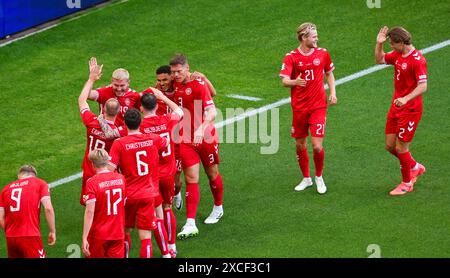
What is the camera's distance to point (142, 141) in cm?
1212

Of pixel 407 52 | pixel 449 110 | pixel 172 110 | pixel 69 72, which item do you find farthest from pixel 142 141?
pixel 69 72

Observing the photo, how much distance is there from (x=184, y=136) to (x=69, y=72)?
677 centimetres

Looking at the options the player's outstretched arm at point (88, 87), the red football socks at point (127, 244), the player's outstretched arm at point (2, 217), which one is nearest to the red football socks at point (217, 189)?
the red football socks at point (127, 244)

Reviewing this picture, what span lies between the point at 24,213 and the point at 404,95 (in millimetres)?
5374

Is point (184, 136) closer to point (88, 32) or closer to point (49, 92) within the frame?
point (49, 92)

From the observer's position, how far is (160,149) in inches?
493

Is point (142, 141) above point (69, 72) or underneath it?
underneath

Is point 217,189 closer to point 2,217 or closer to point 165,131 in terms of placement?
point 165,131

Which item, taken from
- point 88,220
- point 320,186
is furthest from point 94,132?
point 320,186

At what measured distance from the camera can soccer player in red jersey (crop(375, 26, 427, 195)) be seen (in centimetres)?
1391

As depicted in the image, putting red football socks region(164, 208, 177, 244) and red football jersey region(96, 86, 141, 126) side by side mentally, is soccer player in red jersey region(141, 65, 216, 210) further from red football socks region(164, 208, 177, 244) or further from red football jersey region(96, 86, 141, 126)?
red football socks region(164, 208, 177, 244)

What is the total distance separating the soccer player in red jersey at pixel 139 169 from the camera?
39.7ft

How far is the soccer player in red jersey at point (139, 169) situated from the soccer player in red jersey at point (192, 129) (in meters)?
1.27

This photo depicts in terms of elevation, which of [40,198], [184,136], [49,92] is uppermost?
[49,92]
